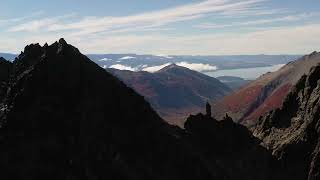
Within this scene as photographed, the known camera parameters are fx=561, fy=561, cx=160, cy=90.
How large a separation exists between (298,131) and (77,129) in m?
41.9

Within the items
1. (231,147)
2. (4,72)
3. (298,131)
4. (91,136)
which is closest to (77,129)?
(91,136)

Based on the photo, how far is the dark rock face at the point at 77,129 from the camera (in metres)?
65.2

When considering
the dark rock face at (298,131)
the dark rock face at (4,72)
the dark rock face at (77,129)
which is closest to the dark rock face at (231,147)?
the dark rock face at (298,131)

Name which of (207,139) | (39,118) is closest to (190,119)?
(207,139)

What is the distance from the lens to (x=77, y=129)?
68.2 meters

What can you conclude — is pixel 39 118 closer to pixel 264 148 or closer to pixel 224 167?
pixel 224 167

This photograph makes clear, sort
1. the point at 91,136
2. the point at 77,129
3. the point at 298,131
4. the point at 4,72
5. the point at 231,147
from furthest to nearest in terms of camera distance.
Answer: the point at 231,147 < the point at 298,131 < the point at 4,72 < the point at 77,129 < the point at 91,136

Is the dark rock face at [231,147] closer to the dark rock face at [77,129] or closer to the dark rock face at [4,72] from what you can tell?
the dark rock face at [77,129]

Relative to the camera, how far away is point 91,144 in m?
67.4

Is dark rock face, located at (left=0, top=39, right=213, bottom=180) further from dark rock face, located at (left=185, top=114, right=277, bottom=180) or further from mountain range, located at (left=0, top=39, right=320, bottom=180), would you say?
dark rock face, located at (left=185, top=114, right=277, bottom=180)

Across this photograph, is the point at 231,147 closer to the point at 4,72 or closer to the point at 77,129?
the point at 77,129

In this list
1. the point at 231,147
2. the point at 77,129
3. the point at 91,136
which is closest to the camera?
the point at 91,136

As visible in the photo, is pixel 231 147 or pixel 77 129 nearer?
pixel 77 129

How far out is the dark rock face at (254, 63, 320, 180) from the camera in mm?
89062
